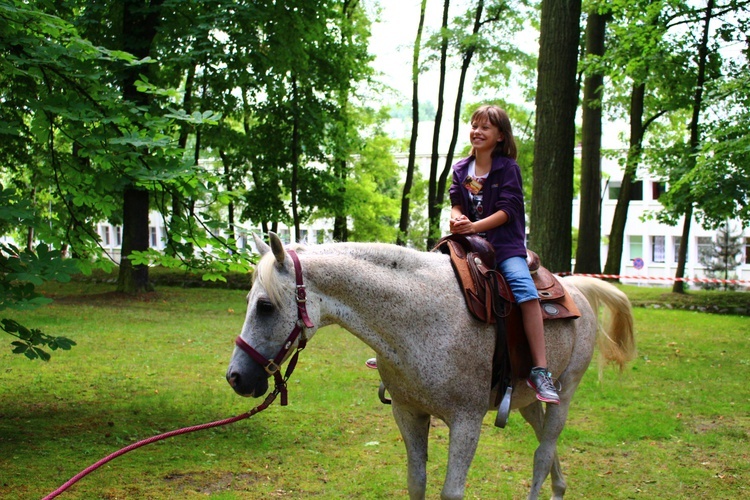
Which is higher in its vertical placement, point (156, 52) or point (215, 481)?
point (156, 52)

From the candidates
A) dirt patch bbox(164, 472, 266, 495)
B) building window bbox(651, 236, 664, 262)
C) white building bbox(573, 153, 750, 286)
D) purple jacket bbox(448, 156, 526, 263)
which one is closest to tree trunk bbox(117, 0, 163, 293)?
dirt patch bbox(164, 472, 266, 495)

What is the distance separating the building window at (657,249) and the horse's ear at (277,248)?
173 feet

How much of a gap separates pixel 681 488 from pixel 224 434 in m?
4.43

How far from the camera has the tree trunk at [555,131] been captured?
10.3 metres

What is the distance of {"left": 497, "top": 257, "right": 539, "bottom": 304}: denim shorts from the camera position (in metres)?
→ 4.14

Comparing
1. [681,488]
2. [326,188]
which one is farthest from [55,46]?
[326,188]

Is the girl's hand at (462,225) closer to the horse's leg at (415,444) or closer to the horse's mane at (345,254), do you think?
the horse's mane at (345,254)

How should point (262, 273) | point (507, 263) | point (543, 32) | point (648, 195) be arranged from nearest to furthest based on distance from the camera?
point (262, 273) < point (507, 263) < point (543, 32) < point (648, 195)

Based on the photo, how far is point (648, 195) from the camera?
5266cm

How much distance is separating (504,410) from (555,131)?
23.5ft

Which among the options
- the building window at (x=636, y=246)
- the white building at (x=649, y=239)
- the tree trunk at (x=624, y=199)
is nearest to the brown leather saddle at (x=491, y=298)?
the tree trunk at (x=624, y=199)

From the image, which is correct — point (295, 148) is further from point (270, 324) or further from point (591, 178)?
point (270, 324)

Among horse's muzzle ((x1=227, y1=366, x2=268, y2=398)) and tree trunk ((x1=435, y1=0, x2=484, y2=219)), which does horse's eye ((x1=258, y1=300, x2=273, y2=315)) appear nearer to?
horse's muzzle ((x1=227, y1=366, x2=268, y2=398))

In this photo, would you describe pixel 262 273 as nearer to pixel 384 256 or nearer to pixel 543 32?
pixel 384 256
